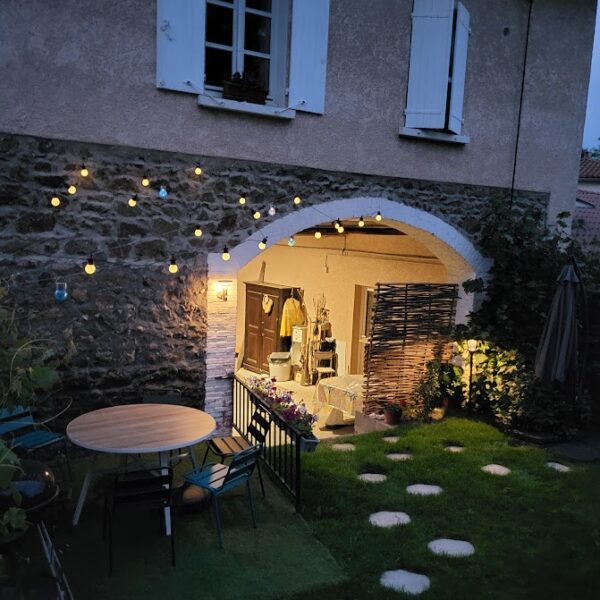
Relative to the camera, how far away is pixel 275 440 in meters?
5.79

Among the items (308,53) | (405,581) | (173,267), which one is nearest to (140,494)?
(405,581)

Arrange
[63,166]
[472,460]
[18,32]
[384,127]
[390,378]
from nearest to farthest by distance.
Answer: [18,32] < [63,166] < [472,460] < [384,127] < [390,378]

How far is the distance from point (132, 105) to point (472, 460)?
5.13 m

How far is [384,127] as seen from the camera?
6.85m

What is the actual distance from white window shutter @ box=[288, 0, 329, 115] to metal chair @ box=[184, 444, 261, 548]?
3.80 m

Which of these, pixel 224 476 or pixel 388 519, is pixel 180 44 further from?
pixel 388 519

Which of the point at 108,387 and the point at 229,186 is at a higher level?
the point at 229,186

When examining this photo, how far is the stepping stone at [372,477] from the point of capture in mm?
5625

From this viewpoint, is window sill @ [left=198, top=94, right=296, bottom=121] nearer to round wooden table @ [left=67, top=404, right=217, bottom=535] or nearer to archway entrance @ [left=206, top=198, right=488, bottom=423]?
archway entrance @ [left=206, top=198, right=488, bottom=423]

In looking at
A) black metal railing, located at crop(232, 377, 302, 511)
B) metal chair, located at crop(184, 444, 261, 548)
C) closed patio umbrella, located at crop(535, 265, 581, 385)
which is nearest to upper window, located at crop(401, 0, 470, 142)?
closed patio umbrella, located at crop(535, 265, 581, 385)

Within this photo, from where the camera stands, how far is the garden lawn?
13.1 ft

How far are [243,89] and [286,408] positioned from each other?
3.37 metres

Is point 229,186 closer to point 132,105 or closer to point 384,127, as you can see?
point 132,105

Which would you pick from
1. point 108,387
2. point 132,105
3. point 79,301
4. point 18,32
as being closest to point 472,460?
point 108,387
